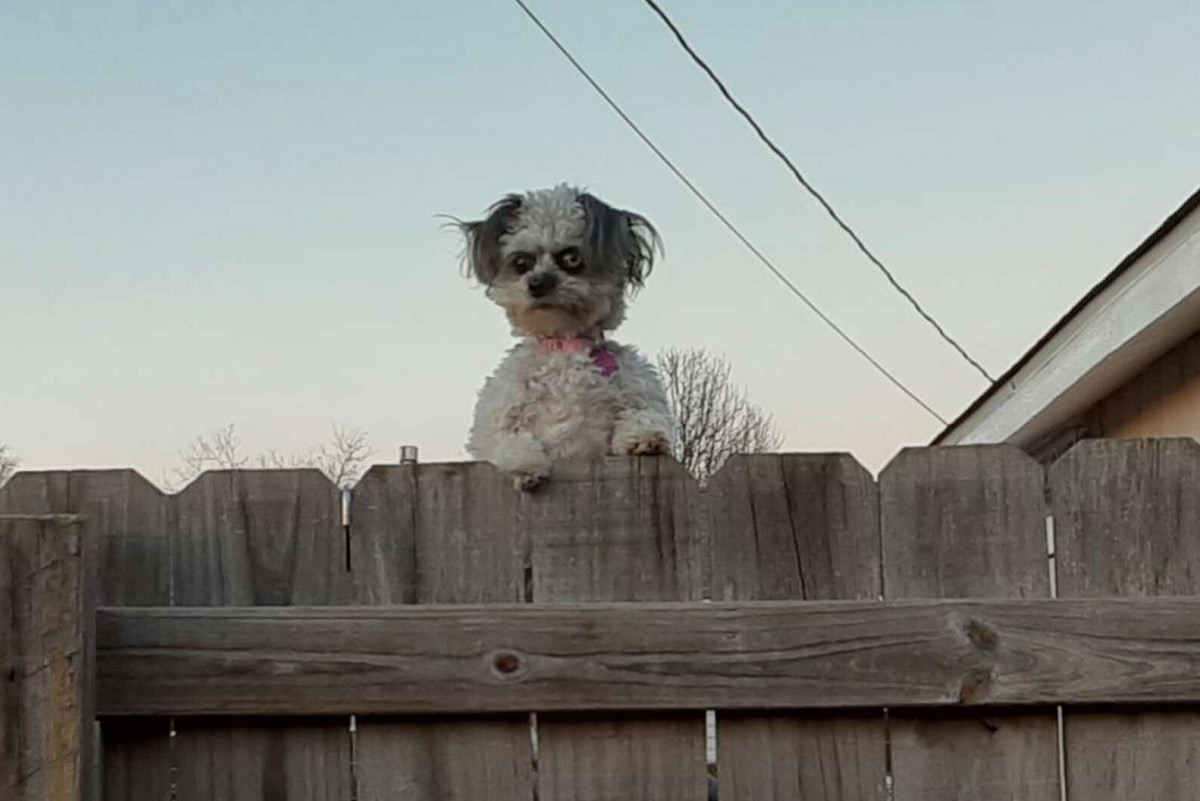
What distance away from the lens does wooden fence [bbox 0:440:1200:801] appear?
158cm

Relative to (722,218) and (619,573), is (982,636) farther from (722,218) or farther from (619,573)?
(722,218)

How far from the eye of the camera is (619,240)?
2494mm

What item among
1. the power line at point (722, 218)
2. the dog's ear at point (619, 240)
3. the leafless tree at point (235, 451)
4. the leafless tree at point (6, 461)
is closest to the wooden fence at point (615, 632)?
the dog's ear at point (619, 240)

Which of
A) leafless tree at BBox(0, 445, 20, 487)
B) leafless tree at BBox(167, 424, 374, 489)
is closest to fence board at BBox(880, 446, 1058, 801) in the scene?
leafless tree at BBox(167, 424, 374, 489)

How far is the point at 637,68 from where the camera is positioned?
5.63 metres

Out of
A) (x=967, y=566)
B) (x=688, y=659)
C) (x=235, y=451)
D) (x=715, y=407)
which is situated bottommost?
(x=688, y=659)

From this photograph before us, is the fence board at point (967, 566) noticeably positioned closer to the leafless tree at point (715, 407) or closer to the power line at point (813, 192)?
the power line at point (813, 192)

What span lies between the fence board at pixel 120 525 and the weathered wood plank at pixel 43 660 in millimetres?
107

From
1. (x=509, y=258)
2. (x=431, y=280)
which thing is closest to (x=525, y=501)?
(x=509, y=258)

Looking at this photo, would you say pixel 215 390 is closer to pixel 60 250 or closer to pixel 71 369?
pixel 71 369

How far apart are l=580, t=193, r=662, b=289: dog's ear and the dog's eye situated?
17 mm

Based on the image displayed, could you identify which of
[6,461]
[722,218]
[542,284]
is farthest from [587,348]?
[6,461]

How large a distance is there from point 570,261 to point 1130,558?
1.17 m

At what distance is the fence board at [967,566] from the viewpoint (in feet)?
5.32
